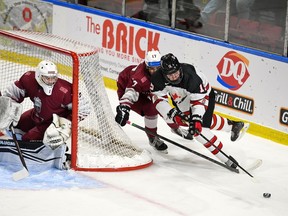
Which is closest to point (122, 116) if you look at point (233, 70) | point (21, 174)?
point (21, 174)

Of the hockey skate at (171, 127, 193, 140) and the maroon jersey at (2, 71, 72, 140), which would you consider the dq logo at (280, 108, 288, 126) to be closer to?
the hockey skate at (171, 127, 193, 140)

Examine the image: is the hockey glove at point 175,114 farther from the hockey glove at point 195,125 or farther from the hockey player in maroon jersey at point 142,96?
the hockey player in maroon jersey at point 142,96

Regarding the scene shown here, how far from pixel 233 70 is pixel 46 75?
1.99 meters

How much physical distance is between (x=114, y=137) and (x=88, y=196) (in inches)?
28.6

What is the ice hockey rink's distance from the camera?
230 inches

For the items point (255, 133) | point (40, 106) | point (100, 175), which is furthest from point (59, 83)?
point (255, 133)

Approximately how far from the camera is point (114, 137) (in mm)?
6652

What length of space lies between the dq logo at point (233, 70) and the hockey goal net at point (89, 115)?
4.35ft

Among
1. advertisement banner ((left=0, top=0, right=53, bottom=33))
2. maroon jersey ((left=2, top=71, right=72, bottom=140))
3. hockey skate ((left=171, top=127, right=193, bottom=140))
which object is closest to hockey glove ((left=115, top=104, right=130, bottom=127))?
maroon jersey ((left=2, top=71, right=72, bottom=140))

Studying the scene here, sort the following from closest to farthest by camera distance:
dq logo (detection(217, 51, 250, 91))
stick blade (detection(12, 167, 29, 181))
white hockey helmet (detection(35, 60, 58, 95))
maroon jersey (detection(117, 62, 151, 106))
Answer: stick blade (detection(12, 167, 29, 181)) < white hockey helmet (detection(35, 60, 58, 95)) < maroon jersey (detection(117, 62, 151, 106)) < dq logo (detection(217, 51, 250, 91))

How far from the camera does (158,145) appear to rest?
23.3ft

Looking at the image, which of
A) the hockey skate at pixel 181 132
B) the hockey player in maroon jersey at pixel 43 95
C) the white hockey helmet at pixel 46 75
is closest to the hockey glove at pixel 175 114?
the hockey skate at pixel 181 132

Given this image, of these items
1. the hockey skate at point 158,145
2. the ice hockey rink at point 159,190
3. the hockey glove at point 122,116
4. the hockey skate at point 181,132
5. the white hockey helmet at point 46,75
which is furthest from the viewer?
the hockey skate at point 181,132

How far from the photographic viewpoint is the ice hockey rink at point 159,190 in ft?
19.2
